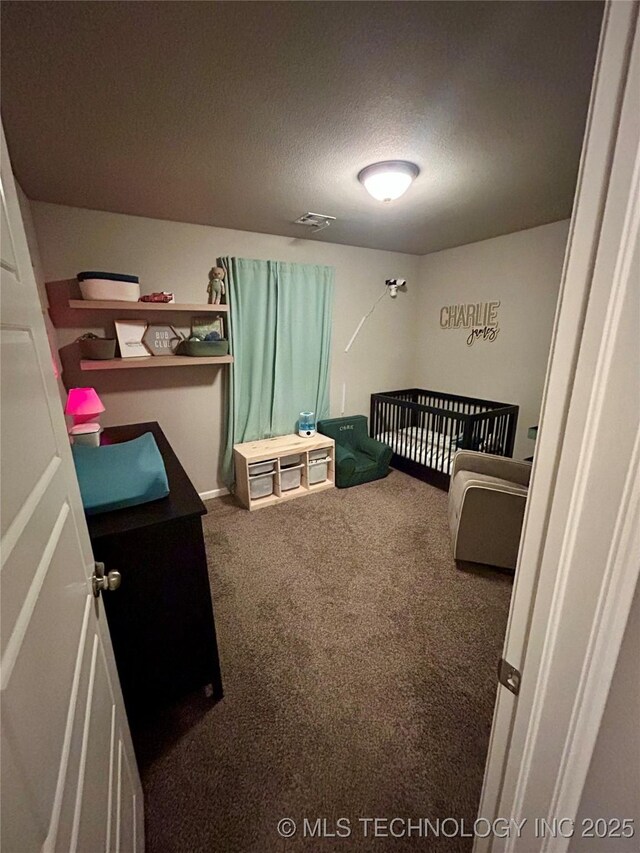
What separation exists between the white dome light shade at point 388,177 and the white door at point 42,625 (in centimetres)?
163

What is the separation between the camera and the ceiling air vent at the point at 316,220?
2.50 metres

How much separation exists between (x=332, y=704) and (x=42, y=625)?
139cm

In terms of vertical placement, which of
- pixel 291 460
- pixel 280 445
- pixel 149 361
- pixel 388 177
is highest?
pixel 388 177

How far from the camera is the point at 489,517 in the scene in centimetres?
209

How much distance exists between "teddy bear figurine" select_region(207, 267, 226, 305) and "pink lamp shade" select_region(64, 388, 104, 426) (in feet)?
4.11

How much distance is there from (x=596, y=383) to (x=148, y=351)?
110 inches

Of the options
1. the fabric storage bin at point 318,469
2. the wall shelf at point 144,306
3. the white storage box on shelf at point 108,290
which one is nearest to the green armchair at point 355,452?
the fabric storage bin at point 318,469

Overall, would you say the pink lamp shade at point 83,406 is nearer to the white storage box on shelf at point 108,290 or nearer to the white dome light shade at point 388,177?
the white storage box on shelf at point 108,290

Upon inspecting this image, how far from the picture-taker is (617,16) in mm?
433

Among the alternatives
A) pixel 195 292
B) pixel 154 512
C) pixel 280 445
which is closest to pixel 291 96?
pixel 154 512

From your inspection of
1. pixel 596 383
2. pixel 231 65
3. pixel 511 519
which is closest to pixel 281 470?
pixel 511 519

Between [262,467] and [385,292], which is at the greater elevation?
[385,292]

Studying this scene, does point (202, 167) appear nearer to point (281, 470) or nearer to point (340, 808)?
point (281, 470)

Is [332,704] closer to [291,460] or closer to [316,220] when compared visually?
[291,460]
